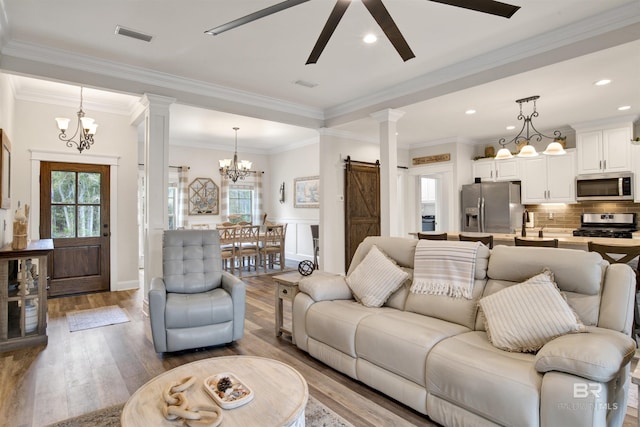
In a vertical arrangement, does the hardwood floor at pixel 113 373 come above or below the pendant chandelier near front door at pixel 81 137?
below

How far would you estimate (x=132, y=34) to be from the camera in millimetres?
3221

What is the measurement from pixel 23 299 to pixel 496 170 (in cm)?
725

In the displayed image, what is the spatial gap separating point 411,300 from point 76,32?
3.77 meters

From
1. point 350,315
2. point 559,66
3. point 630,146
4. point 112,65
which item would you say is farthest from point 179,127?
point 630,146

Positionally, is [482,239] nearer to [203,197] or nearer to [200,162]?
[203,197]

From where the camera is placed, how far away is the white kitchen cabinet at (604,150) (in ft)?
17.3

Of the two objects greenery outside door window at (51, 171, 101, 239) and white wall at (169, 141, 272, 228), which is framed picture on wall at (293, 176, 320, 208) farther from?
greenery outside door window at (51, 171, 101, 239)

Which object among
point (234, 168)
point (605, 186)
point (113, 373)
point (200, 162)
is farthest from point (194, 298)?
point (605, 186)

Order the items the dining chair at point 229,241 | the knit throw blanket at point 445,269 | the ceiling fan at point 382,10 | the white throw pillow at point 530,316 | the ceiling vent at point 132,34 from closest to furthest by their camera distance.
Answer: the white throw pillow at point 530,316 → the ceiling fan at point 382,10 → the knit throw blanket at point 445,269 → the ceiling vent at point 132,34 → the dining chair at point 229,241

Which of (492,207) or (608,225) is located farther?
(492,207)

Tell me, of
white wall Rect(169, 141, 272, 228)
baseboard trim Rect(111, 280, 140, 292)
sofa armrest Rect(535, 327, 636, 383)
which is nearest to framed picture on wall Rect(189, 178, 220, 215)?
white wall Rect(169, 141, 272, 228)

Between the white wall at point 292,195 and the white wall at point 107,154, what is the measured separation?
3.68 meters

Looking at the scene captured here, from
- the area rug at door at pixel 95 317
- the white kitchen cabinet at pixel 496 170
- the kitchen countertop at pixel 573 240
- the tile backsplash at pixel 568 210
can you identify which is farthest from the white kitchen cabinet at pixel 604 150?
the area rug at door at pixel 95 317

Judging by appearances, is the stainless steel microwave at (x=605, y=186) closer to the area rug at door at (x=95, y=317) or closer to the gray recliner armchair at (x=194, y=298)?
the gray recliner armchair at (x=194, y=298)
